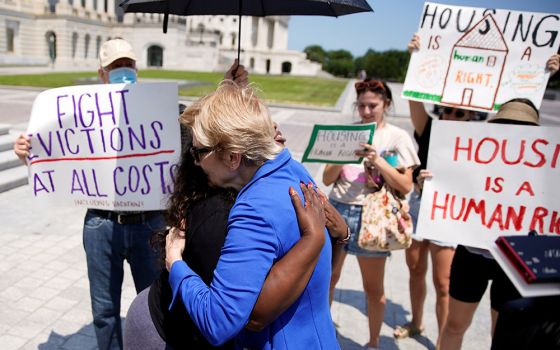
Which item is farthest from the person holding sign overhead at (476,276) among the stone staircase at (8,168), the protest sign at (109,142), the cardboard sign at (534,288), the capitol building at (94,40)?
the capitol building at (94,40)

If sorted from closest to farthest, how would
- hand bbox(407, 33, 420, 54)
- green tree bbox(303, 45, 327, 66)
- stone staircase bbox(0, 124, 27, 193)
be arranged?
hand bbox(407, 33, 420, 54), stone staircase bbox(0, 124, 27, 193), green tree bbox(303, 45, 327, 66)

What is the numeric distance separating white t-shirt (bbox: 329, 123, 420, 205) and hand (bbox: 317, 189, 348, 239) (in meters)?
1.31

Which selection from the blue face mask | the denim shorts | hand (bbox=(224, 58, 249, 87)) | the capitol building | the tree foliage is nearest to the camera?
the blue face mask

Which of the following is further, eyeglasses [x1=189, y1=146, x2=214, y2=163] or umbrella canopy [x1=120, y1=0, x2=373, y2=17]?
umbrella canopy [x1=120, y1=0, x2=373, y2=17]

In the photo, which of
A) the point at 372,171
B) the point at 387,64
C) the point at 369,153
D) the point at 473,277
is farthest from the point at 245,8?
the point at 387,64

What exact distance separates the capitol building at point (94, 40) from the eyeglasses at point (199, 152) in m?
45.5

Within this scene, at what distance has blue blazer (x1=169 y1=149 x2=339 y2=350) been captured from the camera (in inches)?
52.7

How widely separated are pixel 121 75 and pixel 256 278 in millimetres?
1884

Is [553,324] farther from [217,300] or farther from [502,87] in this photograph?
[502,87]

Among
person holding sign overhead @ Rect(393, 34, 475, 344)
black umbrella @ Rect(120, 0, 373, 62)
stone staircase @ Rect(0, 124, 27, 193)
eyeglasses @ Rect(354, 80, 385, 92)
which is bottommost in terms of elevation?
stone staircase @ Rect(0, 124, 27, 193)

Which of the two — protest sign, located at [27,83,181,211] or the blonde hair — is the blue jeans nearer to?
protest sign, located at [27,83,181,211]

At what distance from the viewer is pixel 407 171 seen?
3.00 metres

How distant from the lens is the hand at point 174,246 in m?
1.53

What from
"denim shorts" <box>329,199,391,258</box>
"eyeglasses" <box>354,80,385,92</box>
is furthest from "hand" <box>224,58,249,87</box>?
"denim shorts" <box>329,199,391,258</box>
